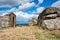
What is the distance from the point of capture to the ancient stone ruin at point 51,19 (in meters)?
14.8

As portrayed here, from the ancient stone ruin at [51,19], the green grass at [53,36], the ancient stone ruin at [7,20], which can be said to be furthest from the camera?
the ancient stone ruin at [7,20]

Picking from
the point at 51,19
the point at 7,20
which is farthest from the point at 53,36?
the point at 7,20

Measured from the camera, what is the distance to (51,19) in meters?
15.6

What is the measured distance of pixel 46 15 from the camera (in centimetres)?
1708

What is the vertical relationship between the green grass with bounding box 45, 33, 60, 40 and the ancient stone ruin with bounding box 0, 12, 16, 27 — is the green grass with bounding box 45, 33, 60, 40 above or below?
below

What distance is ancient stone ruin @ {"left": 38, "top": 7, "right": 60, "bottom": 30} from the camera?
48.4ft

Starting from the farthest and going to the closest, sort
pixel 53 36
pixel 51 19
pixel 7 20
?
1. pixel 7 20
2. pixel 51 19
3. pixel 53 36

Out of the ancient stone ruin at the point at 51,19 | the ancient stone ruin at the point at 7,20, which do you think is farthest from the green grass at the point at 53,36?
the ancient stone ruin at the point at 7,20

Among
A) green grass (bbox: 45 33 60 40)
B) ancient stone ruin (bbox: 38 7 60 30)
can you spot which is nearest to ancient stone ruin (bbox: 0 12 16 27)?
ancient stone ruin (bbox: 38 7 60 30)

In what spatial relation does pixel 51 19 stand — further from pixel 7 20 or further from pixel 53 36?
pixel 7 20

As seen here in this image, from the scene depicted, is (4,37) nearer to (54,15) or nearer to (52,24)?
(52,24)

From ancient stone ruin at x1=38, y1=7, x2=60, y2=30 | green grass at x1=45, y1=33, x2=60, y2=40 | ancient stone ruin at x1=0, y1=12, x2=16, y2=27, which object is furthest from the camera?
ancient stone ruin at x1=0, y1=12, x2=16, y2=27

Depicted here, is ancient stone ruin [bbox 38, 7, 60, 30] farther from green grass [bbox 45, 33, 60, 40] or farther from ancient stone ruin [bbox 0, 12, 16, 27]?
ancient stone ruin [bbox 0, 12, 16, 27]

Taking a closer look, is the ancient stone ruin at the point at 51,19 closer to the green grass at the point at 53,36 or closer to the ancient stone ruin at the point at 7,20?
the green grass at the point at 53,36
